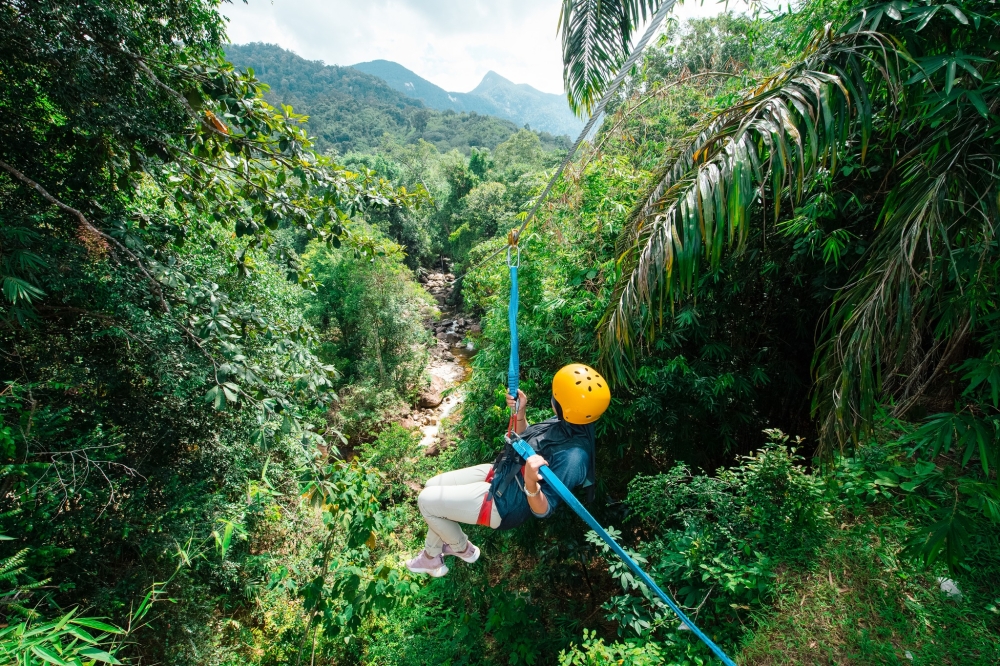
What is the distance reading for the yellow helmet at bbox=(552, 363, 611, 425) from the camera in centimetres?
244

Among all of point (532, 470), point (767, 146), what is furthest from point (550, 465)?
point (767, 146)

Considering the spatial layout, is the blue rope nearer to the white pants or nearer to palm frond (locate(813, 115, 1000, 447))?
the white pants

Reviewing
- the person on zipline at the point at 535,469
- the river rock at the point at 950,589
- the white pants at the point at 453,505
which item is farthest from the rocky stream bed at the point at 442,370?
the river rock at the point at 950,589

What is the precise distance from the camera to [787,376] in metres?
4.09

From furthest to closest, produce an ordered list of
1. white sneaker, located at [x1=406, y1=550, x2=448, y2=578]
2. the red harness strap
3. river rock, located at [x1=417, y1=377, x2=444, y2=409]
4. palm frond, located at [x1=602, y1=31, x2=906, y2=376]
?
1. river rock, located at [x1=417, y1=377, x2=444, y2=409]
2. white sneaker, located at [x1=406, y1=550, x2=448, y2=578]
3. the red harness strap
4. palm frond, located at [x1=602, y1=31, x2=906, y2=376]

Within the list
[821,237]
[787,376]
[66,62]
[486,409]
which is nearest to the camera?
[66,62]

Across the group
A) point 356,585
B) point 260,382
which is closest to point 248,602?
point 356,585

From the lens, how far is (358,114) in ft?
332

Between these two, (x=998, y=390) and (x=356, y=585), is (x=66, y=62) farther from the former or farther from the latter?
(x=998, y=390)

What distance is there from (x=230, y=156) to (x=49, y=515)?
→ 329 cm

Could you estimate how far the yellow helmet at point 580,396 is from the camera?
2.44 m

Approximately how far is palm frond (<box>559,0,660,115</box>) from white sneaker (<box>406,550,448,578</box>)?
3.74 meters

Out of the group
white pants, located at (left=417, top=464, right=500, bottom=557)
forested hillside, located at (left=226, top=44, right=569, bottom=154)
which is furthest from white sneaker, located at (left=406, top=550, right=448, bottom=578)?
forested hillside, located at (left=226, top=44, right=569, bottom=154)

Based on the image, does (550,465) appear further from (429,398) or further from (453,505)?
(429,398)
